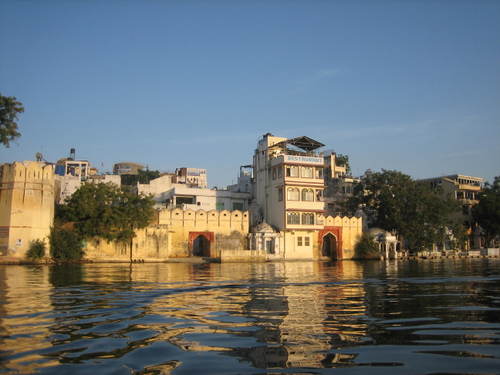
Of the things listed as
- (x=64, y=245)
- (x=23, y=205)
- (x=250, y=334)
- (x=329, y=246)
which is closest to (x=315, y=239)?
(x=329, y=246)

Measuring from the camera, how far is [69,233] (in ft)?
133

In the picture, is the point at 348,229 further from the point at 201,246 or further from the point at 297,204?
the point at 201,246

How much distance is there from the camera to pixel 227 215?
166 ft

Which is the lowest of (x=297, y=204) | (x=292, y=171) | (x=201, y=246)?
(x=201, y=246)

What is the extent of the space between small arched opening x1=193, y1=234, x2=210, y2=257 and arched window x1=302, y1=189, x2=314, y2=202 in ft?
34.8

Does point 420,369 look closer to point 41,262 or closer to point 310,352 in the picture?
point 310,352

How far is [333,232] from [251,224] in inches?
341

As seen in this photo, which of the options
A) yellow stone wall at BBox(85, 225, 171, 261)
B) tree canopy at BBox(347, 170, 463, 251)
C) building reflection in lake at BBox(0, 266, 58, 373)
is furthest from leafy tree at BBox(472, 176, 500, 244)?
building reflection in lake at BBox(0, 266, 58, 373)

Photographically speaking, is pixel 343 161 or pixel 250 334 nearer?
pixel 250 334

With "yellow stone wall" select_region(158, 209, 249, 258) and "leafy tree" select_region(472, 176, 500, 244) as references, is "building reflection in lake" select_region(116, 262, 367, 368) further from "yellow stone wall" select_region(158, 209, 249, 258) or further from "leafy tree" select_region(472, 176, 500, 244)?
"leafy tree" select_region(472, 176, 500, 244)

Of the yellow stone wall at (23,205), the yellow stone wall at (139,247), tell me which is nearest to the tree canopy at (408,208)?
the yellow stone wall at (139,247)

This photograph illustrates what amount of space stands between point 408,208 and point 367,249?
22.9 ft

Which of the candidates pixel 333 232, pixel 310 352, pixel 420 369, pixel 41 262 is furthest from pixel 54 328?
pixel 333 232

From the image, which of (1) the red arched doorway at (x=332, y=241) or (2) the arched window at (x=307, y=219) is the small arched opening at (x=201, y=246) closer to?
(2) the arched window at (x=307, y=219)
